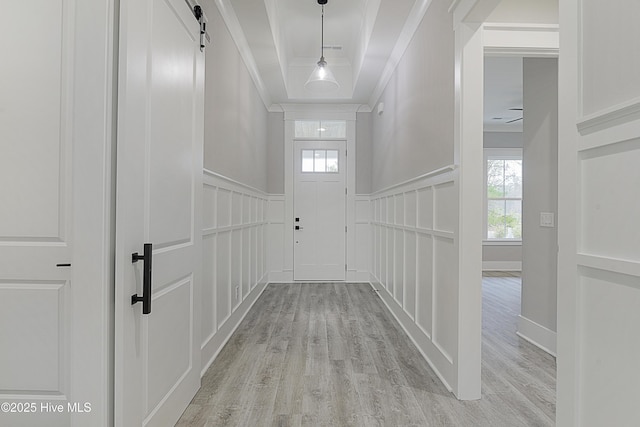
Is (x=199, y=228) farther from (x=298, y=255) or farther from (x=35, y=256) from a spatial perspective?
(x=298, y=255)

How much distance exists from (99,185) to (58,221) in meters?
0.35

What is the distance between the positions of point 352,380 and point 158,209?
162 centimetres

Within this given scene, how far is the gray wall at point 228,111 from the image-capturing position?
2.58 meters

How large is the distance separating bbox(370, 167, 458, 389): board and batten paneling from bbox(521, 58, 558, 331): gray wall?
3.39 ft

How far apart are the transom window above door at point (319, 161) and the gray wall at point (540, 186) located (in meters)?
2.93

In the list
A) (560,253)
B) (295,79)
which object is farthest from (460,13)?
(295,79)

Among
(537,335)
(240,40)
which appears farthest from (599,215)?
(240,40)

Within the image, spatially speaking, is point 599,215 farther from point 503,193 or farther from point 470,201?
point 503,193

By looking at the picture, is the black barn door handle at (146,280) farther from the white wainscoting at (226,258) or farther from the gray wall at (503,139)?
the gray wall at (503,139)

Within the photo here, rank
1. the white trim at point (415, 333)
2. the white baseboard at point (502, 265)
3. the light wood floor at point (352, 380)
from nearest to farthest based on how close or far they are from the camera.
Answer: the light wood floor at point (352, 380)
the white trim at point (415, 333)
the white baseboard at point (502, 265)

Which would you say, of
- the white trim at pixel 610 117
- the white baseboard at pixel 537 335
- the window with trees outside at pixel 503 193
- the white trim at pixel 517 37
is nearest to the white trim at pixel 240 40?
the white trim at pixel 517 37

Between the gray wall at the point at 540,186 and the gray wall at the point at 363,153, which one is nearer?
the gray wall at the point at 540,186

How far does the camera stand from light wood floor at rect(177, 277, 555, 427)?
1.92 meters

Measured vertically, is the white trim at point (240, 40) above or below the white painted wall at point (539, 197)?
above
